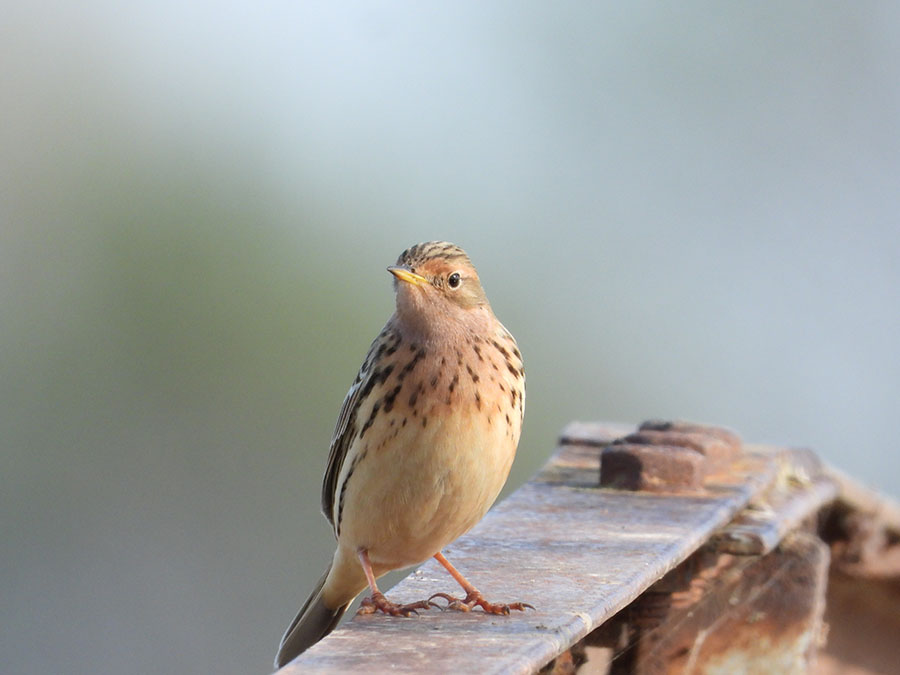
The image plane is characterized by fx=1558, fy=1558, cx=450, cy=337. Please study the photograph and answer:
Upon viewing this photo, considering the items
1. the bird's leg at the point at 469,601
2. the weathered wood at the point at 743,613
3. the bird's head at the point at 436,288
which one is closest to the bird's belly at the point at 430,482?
the bird's leg at the point at 469,601

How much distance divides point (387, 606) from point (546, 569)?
1.79 feet

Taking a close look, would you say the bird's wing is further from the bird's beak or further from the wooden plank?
the wooden plank

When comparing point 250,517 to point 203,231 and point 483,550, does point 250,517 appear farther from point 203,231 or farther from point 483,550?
point 483,550

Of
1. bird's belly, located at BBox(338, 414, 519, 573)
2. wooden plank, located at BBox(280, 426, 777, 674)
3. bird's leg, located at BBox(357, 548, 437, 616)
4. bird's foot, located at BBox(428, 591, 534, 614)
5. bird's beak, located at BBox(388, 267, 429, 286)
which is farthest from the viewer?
bird's beak, located at BBox(388, 267, 429, 286)

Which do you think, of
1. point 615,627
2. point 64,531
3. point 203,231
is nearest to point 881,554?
point 615,627

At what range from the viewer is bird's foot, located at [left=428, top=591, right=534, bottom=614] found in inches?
166

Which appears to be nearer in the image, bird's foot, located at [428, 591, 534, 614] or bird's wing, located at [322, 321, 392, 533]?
bird's foot, located at [428, 591, 534, 614]

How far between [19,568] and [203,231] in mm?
4404

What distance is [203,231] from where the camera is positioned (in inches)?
657

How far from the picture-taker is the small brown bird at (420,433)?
16.5 ft

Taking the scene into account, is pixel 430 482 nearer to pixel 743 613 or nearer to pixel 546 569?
pixel 546 569

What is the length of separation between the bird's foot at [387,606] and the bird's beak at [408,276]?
1175 millimetres

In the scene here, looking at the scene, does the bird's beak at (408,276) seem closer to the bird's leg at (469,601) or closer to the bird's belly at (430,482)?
the bird's belly at (430,482)

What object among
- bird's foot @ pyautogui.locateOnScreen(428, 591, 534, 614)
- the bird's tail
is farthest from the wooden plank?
the bird's tail
